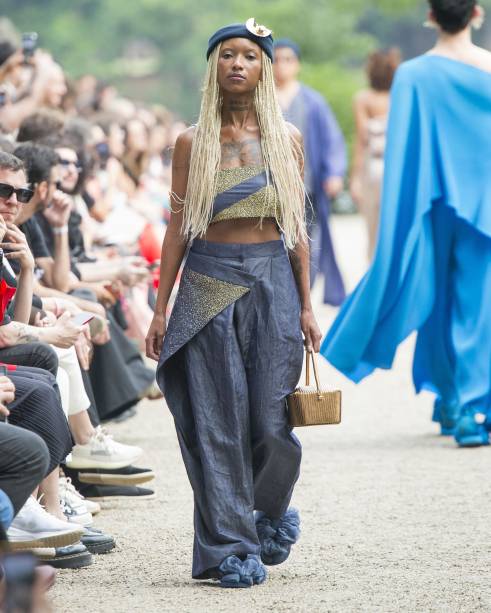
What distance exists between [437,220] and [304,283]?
2.68 meters

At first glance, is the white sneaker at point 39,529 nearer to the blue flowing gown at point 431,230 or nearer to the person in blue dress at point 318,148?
the blue flowing gown at point 431,230

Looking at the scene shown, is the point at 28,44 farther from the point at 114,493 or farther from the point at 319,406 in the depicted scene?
the point at 319,406

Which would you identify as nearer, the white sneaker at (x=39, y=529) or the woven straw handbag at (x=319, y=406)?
the woven straw handbag at (x=319, y=406)

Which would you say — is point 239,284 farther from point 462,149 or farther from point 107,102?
point 107,102

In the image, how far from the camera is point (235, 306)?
5090 millimetres

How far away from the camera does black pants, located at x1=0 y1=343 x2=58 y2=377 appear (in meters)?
5.37

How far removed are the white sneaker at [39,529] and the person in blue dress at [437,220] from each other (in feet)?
8.85

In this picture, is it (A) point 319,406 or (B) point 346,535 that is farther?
(B) point 346,535

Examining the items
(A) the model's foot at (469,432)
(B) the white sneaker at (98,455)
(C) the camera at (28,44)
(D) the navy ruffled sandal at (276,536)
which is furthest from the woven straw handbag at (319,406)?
(C) the camera at (28,44)

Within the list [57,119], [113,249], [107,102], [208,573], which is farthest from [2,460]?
[107,102]

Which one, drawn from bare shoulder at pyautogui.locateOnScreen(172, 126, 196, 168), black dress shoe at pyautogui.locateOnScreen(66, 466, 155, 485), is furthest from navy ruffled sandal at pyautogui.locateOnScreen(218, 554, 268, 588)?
black dress shoe at pyautogui.locateOnScreen(66, 466, 155, 485)

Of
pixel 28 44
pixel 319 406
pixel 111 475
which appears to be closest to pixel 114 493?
pixel 111 475

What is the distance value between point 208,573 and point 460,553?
869 millimetres

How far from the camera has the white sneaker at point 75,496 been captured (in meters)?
5.82
